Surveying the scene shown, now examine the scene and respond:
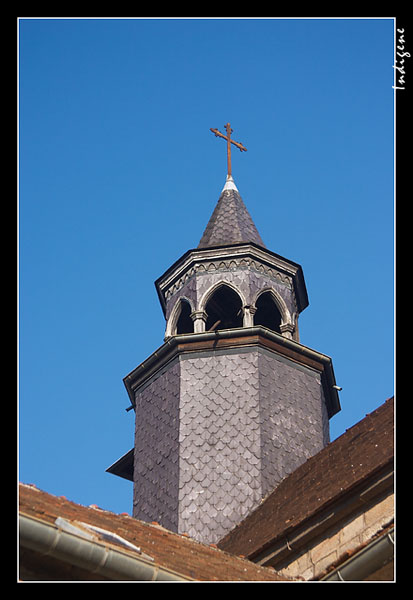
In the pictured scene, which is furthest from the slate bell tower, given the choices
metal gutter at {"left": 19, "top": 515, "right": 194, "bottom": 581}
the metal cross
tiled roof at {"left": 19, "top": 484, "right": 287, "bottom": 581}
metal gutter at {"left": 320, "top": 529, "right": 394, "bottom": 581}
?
metal gutter at {"left": 19, "top": 515, "right": 194, "bottom": 581}

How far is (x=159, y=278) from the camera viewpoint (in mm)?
22141

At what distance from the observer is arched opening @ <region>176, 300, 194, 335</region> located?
21547 millimetres

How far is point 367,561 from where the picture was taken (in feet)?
31.1

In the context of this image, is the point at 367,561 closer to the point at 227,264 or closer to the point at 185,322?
the point at 227,264

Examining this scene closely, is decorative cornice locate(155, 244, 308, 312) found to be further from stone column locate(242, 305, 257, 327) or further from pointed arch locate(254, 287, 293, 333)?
stone column locate(242, 305, 257, 327)

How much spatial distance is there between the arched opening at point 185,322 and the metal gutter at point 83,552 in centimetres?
1328

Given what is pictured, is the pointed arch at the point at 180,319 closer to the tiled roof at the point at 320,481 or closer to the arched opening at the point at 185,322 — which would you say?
the arched opening at the point at 185,322

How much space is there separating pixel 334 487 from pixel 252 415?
14.8 feet

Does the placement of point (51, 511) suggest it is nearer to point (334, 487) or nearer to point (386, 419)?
point (334, 487)

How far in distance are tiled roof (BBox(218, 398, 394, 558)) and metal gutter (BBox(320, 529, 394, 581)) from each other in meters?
3.53

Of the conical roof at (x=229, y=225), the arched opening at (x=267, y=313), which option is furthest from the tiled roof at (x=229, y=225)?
the arched opening at (x=267, y=313)

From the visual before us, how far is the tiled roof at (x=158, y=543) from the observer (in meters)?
9.92
